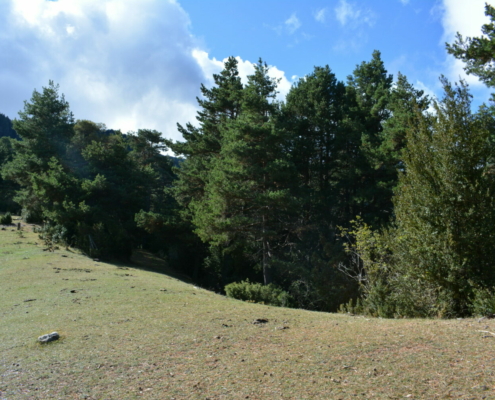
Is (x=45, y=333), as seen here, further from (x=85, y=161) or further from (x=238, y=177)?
(x=85, y=161)

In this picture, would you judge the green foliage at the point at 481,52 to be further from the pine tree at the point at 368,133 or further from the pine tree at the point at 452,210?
the pine tree at the point at 368,133

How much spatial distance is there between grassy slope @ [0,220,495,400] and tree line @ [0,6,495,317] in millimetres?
2668

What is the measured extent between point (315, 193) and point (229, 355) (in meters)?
22.3

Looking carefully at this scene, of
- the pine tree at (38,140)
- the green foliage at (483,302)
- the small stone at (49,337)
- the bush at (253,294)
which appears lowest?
the small stone at (49,337)

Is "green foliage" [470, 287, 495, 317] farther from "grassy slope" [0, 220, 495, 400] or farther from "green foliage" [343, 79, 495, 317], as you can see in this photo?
"grassy slope" [0, 220, 495, 400]

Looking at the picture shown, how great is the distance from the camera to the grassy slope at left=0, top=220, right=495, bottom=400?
473 centimetres

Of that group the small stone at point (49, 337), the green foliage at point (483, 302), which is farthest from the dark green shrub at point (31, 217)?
the green foliage at point (483, 302)

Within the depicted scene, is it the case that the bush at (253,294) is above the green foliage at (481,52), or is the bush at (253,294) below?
below

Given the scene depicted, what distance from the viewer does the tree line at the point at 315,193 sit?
934 centimetres

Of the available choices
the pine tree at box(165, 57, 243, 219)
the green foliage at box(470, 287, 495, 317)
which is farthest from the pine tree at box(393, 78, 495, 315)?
the pine tree at box(165, 57, 243, 219)

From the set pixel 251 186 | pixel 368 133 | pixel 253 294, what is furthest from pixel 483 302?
pixel 368 133

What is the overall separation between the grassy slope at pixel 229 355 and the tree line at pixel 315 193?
8.75ft

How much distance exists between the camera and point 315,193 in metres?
27.6

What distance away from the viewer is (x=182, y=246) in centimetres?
3247
